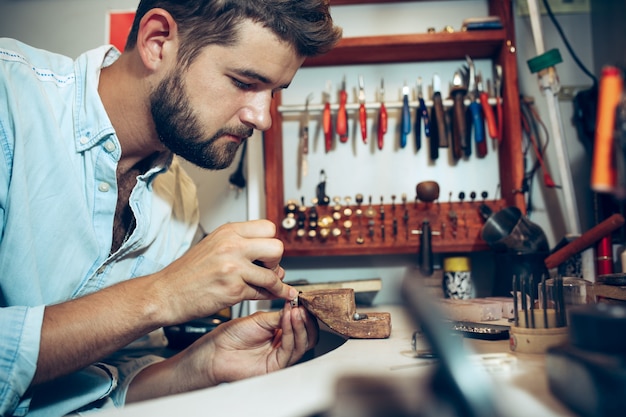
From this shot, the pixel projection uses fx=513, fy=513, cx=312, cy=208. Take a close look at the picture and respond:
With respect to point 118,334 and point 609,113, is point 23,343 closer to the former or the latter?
point 118,334

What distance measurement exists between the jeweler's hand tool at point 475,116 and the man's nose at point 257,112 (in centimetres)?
94

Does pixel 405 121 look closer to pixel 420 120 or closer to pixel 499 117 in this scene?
pixel 420 120

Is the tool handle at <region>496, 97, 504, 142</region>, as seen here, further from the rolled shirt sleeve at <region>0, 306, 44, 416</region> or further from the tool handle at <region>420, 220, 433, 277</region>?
the rolled shirt sleeve at <region>0, 306, 44, 416</region>

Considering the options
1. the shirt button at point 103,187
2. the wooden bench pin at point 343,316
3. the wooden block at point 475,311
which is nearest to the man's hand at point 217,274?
the wooden bench pin at point 343,316

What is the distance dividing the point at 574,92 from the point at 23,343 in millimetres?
2000

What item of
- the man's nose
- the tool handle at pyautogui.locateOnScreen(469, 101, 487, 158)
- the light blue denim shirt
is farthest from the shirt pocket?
the tool handle at pyautogui.locateOnScreen(469, 101, 487, 158)

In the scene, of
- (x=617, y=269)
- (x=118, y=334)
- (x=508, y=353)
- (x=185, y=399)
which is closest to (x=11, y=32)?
(x=118, y=334)

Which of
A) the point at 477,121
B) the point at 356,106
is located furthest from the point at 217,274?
the point at 477,121

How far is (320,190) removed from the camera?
1976 mm

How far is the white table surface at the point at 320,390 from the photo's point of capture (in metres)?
0.56

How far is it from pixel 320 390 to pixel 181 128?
810mm

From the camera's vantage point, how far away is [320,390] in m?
0.64

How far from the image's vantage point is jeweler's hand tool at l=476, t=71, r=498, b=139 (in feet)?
6.09

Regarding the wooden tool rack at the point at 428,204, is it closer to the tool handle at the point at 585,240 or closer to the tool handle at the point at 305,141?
the tool handle at the point at 305,141
